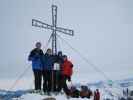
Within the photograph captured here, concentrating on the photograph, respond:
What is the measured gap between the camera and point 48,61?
592 inches

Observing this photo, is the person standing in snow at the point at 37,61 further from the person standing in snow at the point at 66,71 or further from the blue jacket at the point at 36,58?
the person standing in snow at the point at 66,71

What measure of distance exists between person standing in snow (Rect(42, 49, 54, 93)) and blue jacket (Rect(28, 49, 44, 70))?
0.68 feet

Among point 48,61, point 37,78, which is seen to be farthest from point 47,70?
point 37,78

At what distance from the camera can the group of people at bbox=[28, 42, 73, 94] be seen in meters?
14.8

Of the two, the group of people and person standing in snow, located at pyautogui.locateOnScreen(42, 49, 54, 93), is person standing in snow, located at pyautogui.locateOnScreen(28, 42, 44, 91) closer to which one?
the group of people

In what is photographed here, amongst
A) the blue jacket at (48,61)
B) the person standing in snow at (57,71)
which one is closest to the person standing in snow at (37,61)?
the blue jacket at (48,61)

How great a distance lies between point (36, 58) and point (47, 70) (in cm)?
71

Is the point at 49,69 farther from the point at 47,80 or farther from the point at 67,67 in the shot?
the point at 67,67

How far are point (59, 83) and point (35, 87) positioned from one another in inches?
40.8

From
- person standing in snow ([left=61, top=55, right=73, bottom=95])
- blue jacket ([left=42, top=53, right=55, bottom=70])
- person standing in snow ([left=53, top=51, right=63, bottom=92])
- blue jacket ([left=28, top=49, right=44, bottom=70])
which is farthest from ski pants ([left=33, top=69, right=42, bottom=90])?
person standing in snow ([left=61, top=55, right=73, bottom=95])

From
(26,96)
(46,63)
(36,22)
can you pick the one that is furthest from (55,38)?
(26,96)

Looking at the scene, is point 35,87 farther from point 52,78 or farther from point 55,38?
point 55,38

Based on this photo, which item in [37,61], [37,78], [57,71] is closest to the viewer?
[37,61]

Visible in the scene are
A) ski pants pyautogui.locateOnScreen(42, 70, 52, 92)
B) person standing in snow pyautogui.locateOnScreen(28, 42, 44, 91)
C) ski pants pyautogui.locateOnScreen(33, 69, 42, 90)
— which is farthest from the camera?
ski pants pyautogui.locateOnScreen(42, 70, 52, 92)
